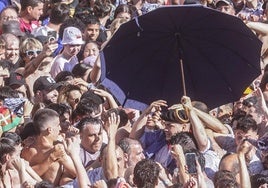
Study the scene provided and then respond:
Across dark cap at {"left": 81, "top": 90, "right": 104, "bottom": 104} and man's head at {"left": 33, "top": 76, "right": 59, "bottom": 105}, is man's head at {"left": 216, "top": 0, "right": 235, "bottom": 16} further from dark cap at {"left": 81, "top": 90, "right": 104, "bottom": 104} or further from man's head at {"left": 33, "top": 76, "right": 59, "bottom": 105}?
dark cap at {"left": 81, "top": 90, "right": 104, "bottom": 104}

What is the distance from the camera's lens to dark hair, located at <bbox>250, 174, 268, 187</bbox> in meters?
10.1

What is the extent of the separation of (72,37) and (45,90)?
5.98ft

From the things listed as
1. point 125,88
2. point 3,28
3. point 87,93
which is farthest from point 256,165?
point 3,28

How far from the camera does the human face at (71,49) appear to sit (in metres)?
14.3

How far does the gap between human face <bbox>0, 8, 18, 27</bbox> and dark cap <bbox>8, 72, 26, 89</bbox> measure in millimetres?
2226

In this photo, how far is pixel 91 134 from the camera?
11156 mm

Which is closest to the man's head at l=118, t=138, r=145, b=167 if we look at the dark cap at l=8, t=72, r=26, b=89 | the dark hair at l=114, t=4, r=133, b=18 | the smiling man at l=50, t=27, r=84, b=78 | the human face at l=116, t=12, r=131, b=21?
the dark cap at l=8, t=72, r=26, b=89

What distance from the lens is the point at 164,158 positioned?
37.0 feet

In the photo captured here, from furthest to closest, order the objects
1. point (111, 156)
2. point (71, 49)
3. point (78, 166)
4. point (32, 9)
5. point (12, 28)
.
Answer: point (32, 9)
point (12, 28)
point (71, 49)
point (111, 156)
point (78, 166)

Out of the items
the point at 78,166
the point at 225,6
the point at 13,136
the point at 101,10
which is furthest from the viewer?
the point at 101,10

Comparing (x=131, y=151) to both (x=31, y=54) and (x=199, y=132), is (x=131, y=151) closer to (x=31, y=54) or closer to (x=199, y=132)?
(x=199, y=132)

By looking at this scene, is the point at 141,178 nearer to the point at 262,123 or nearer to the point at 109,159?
the point at 109,159

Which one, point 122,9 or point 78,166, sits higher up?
point 78,166

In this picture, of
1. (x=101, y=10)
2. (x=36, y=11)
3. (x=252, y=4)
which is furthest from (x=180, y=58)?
(x=101, y=10)
